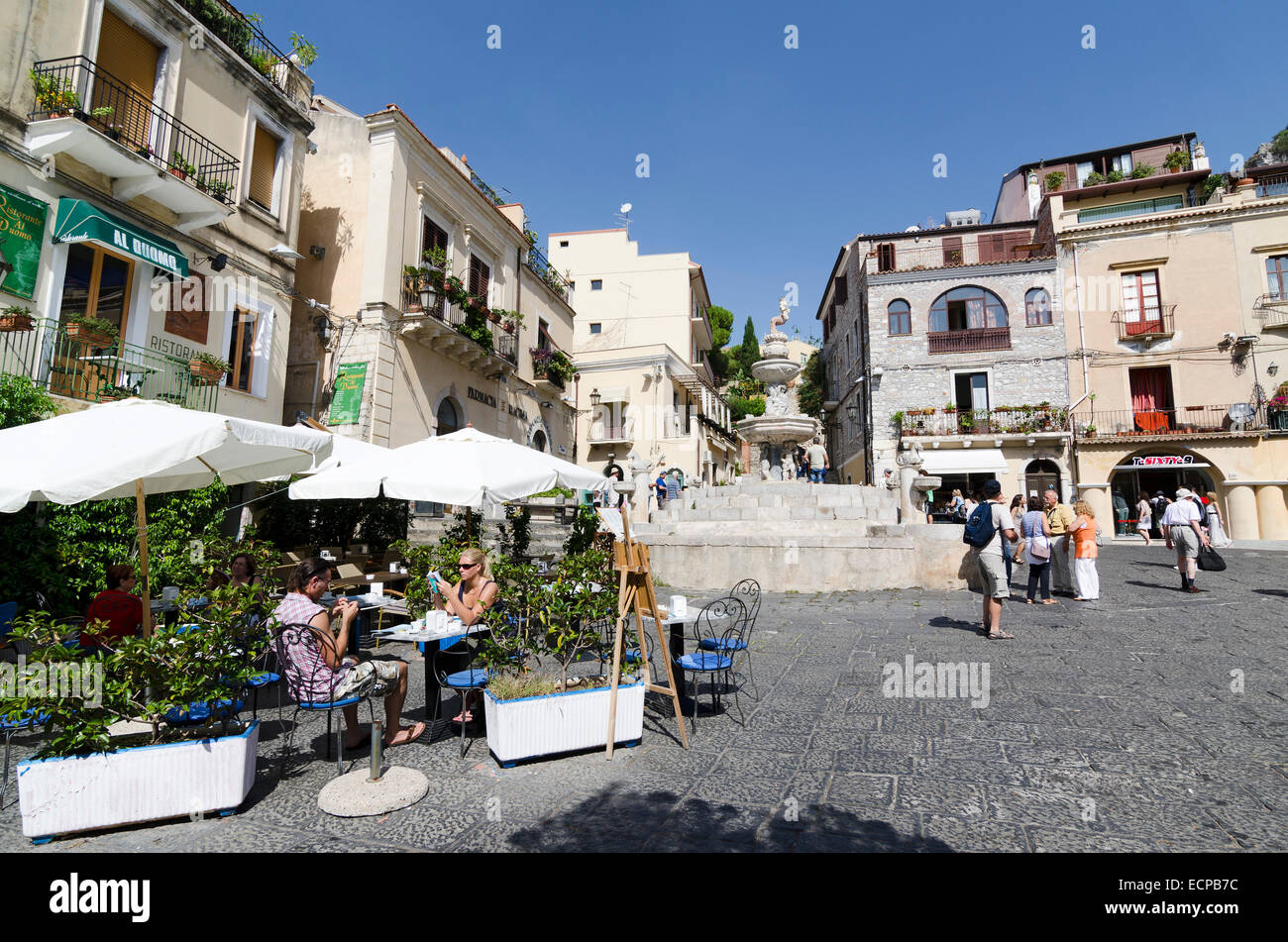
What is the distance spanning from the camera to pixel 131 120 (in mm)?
9844

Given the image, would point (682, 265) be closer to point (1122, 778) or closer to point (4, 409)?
point (4, 409)

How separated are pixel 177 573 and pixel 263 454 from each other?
7.55 feet

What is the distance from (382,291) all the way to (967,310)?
24142 mm

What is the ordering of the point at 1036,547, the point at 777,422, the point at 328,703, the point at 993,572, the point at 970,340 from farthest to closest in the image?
the point at 970,340
the point at 777,422
the point at 1036,547
the point at 993,572
the point at 328,703

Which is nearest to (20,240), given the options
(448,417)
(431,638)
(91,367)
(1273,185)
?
(91,367)

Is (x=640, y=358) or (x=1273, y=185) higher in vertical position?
(x=1273, y=185)

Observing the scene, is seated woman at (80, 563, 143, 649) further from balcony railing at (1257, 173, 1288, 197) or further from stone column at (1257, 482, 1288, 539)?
balcony railing at (1257, 173, 1288, 197)

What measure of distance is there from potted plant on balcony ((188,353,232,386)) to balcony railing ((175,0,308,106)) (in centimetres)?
603

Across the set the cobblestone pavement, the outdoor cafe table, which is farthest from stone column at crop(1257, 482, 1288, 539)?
the outdoor cafe table

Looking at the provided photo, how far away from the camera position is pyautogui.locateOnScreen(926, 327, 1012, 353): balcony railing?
26.6 meters
